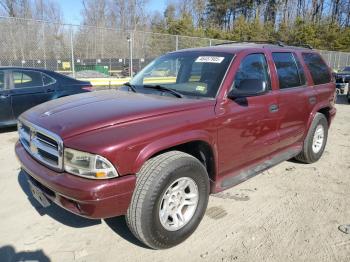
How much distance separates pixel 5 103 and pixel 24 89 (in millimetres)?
517

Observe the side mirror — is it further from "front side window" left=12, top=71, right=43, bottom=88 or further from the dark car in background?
the dark car in background

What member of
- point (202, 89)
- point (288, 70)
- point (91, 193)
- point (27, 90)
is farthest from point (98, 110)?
point (27, 90)

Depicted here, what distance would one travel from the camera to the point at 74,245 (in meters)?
3.26

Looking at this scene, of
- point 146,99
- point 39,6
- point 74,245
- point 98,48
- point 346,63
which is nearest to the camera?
point 74,245

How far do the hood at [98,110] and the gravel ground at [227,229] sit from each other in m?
1.13

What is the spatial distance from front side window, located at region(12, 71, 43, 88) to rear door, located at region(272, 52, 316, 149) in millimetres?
5436

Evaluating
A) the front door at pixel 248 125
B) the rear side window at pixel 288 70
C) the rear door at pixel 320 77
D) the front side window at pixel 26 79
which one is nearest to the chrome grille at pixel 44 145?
the front door at pixel 248 125

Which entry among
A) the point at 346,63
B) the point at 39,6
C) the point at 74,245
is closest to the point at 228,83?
the point at 74,245

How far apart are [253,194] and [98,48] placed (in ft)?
35.0

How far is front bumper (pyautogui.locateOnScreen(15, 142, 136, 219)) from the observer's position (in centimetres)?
267

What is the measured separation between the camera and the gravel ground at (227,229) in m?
3.14

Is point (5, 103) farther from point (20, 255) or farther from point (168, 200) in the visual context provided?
point (168, 200)

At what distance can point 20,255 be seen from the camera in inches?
122

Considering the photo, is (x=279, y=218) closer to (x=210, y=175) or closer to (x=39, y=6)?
(x=210, y=175)
